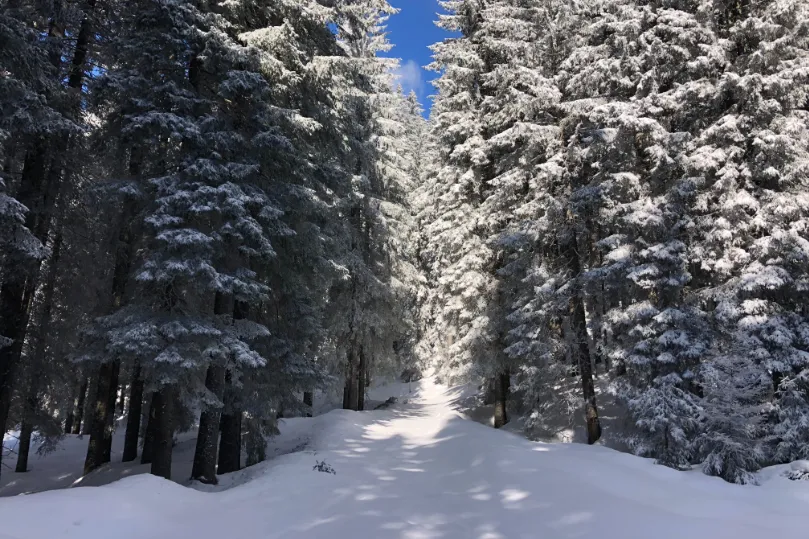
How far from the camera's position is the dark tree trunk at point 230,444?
11734mm

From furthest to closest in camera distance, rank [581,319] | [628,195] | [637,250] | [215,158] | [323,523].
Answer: [581,319], [628,195], [637,250], [215,158], [323,523]

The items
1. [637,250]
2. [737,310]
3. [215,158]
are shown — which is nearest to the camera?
[215,158]

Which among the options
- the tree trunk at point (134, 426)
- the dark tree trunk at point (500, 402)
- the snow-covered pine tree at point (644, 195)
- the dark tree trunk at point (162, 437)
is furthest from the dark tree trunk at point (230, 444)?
the snow-covered pine tree at point (644, 195)

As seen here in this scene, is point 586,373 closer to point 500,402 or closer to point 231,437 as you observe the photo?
point 500,402

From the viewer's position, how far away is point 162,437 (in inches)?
376

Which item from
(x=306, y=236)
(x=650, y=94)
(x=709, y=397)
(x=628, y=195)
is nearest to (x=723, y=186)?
(x=628, y=195)

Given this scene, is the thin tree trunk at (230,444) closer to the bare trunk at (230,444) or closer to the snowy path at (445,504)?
the bare trunk at (230,444)

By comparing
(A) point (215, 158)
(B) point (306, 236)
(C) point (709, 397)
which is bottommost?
(C) point (709, 397)

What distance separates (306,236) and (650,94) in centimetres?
1038

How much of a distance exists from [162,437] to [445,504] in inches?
222

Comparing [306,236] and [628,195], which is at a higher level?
[628,195]

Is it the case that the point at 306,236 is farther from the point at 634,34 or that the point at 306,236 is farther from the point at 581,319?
the point at 634,34

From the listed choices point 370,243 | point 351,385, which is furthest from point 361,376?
point 370,243

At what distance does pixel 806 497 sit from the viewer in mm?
7109
